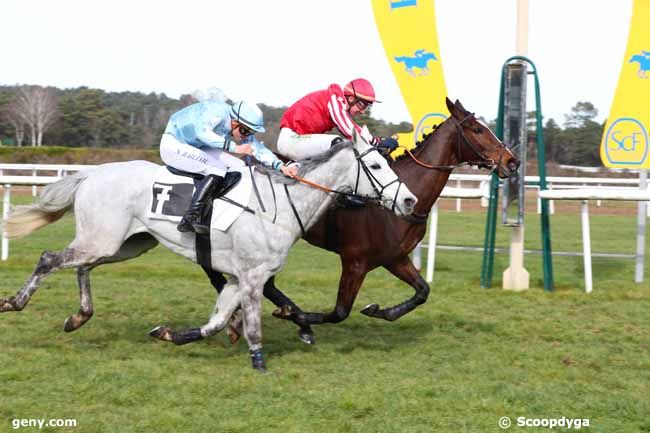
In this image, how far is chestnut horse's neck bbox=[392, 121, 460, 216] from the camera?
5.63 metres

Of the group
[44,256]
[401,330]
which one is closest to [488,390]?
[401,330]

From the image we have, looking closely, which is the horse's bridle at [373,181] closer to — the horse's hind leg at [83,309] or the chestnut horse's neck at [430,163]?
the chestnut horse's neck at [430,163]

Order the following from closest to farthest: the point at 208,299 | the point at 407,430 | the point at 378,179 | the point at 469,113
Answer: the point at 407,430 → the point at 378,179 → the point at 469,113 → the point at 208,299

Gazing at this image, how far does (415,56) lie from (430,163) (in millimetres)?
2842

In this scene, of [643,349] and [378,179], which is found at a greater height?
[378,179]

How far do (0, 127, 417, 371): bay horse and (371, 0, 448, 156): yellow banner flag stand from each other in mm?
3374

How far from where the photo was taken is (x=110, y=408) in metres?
3.99

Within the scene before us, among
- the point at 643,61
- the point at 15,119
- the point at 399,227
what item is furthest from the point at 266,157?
the point at 15,119

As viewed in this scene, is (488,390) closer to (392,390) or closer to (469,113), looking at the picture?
(392,390)

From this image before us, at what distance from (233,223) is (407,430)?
1.84m

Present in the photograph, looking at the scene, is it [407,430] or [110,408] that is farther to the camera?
[110,408]

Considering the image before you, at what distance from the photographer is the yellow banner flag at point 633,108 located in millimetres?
8141

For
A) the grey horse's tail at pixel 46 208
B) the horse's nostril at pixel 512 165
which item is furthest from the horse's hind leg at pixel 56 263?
the horse's nostril at pixel 512 165

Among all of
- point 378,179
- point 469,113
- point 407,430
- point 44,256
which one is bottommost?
point 407,430
